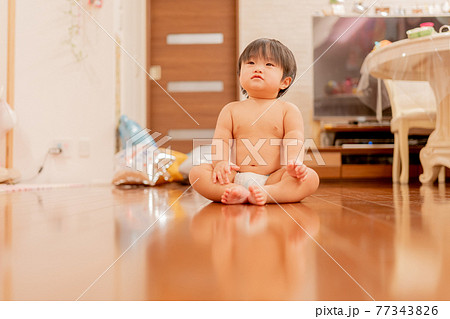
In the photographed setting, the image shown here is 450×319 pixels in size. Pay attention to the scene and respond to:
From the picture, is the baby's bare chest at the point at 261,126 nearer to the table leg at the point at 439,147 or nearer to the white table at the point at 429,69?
the white table at the point at 429,69

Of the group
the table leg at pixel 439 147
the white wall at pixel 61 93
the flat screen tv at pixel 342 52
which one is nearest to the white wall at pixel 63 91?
the white wall at pixel 61 93

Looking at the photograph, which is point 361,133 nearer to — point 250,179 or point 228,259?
point 250,179

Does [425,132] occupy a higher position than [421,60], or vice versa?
[421,60]

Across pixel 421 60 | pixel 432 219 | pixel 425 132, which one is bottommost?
pixel 432 219

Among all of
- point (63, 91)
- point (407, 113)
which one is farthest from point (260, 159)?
point (63, 91)

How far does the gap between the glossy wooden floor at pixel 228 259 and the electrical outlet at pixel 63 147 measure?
6.44 feet

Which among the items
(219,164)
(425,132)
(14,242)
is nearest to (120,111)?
(219,164)

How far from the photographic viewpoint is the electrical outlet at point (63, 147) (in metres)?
2.56

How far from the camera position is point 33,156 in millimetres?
2566

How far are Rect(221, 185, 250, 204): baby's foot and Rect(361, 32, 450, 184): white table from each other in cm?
130

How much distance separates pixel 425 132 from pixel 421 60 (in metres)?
0.92
